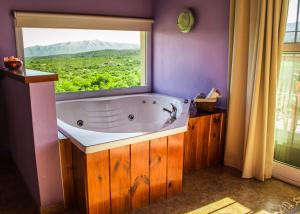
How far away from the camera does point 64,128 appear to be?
2121 millimetres

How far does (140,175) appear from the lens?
206cm

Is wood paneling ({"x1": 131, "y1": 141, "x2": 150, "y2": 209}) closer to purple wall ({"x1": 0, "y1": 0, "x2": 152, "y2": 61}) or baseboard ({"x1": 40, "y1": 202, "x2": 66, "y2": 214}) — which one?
baseboard ({"x1": 40, "y1": 202, "x2": 66, "y2": 214})

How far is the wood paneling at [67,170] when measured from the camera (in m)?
2.01

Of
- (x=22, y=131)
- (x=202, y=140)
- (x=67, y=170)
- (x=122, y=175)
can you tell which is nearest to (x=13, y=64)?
(x=22, y=131)

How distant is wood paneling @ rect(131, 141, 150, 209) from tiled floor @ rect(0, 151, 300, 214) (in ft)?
0.25

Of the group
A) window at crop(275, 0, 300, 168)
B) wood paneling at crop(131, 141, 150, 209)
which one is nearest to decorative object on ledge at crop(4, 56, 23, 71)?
wood paneling at crop(131, 141, 150, 209)

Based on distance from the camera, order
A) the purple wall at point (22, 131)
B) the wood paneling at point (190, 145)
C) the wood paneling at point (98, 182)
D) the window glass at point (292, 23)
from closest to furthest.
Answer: the wood paneling at point (98, 182), the purple wall at point (22, 131), the window glass at point (292, 23), the wood paneling at point (190, 145)

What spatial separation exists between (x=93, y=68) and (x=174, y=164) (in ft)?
6.26

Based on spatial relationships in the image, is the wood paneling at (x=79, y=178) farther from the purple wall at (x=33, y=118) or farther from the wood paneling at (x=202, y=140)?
the wood paneling at (x=202, y=140)

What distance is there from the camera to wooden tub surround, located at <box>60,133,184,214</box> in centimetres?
187

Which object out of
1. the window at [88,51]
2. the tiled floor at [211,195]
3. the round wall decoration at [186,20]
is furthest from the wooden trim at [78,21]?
the tiled floor at [211,195]

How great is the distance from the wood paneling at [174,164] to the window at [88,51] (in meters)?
1.70

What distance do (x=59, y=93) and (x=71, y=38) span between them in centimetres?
69

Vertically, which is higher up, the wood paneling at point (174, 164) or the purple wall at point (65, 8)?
the purple wall at point (65, 8)
